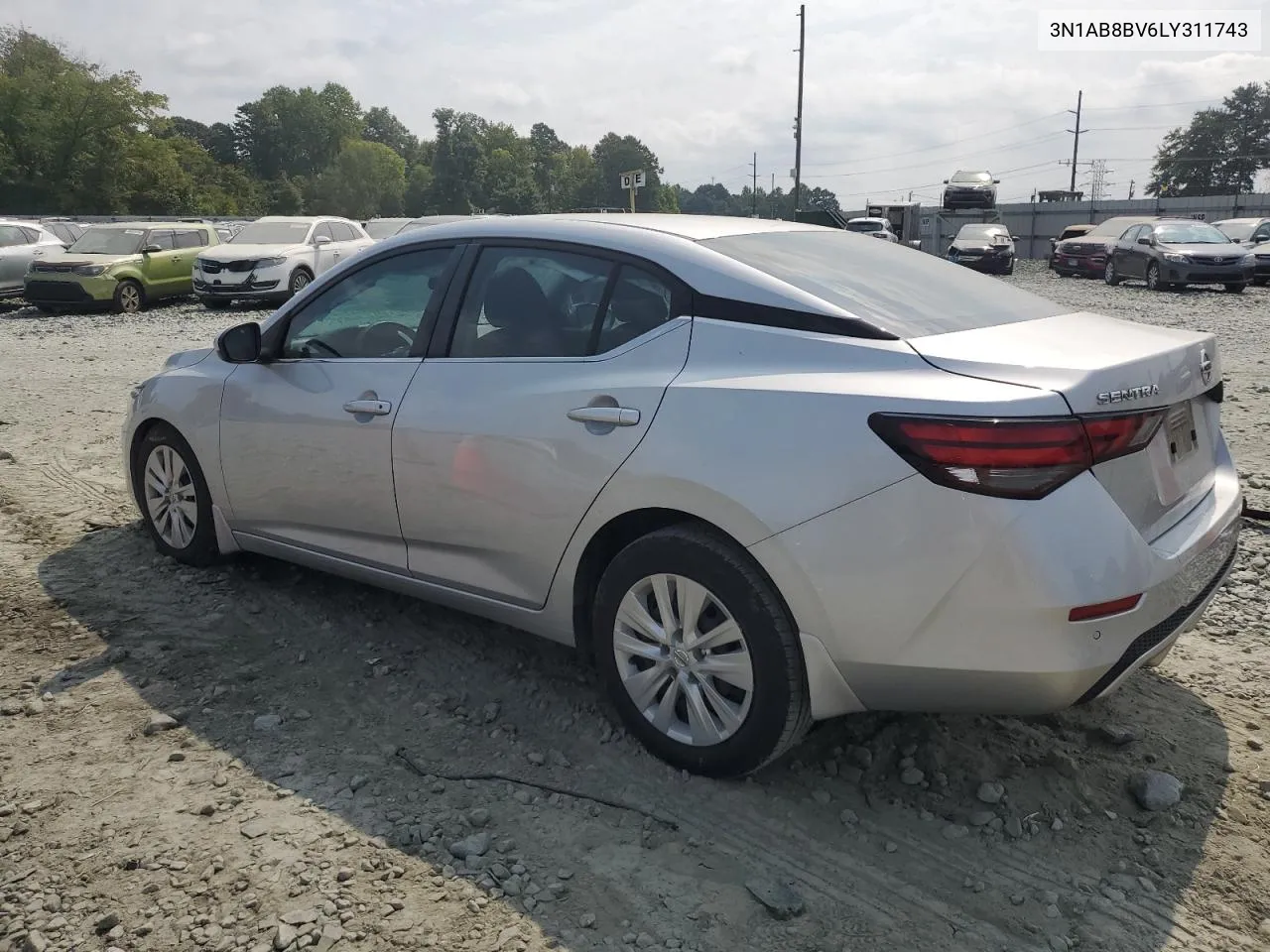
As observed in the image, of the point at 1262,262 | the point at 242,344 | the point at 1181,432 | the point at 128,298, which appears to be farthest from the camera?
the point at 1262,262

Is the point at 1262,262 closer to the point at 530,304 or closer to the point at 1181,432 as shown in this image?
the point at 1181,432

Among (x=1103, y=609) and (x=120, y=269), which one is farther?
(x=120, y=269)

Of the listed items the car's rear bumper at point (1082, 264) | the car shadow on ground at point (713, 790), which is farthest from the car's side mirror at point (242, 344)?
the car's rear bumper at point (1082, 264)

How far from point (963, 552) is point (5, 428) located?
8.11 metres

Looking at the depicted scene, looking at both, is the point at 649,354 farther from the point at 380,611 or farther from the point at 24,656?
the point at 24,656

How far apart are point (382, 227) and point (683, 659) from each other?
2070 centimetres

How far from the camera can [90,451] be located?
7.33 metres

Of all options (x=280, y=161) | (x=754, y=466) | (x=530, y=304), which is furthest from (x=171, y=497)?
(x=280, y=161)

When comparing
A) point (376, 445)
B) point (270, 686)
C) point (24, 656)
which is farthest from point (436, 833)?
point (24, 656)

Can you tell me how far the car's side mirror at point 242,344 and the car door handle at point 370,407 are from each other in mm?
701

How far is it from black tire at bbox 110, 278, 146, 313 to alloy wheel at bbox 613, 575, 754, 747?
18.3 meters

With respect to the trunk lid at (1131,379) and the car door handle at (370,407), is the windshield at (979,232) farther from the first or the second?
the car door handle at (370,407)

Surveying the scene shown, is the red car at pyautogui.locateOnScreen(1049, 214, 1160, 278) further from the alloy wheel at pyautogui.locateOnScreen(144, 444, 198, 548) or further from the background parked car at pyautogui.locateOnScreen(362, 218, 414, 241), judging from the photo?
the alloy wheel at pyautogui.locateOnScreen(144, 444, 198, 548)

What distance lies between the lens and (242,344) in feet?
14.0
